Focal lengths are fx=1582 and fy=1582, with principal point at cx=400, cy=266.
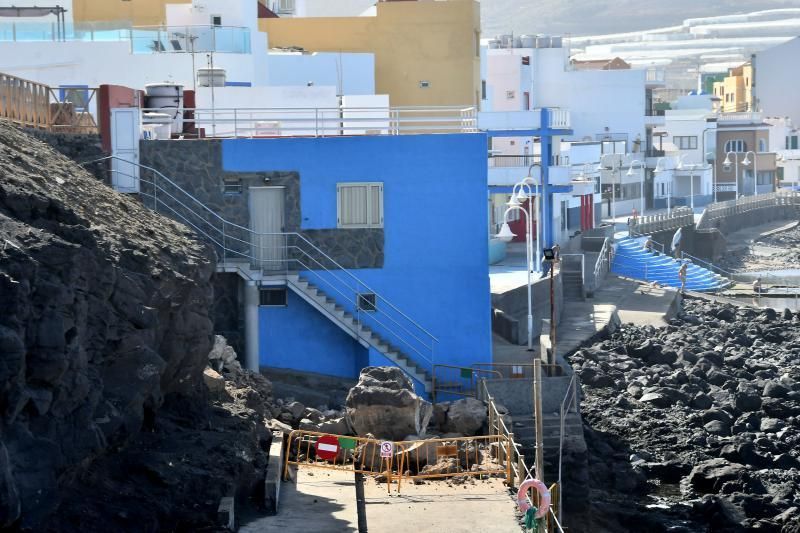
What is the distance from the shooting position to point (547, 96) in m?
83.0

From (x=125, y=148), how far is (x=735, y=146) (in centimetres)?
7972

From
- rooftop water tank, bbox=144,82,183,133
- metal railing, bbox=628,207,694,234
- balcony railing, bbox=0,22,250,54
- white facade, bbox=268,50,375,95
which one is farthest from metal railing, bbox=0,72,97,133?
metal railing, bbox=628,207,694,234

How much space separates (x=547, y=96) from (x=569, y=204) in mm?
22280

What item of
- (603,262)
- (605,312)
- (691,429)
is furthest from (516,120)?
(691,429)

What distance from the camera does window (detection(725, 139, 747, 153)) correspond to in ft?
339

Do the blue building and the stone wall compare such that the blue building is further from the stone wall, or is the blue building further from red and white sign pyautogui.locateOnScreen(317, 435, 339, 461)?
red and white sign pyautogui.locateOnScreen(317, 435, 339, 461)

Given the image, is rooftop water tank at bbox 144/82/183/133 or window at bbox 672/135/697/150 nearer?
rooftop water tank at bbox 144/82/183/133

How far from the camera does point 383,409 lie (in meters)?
24.1

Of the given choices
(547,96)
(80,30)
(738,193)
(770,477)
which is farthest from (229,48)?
(738,193)

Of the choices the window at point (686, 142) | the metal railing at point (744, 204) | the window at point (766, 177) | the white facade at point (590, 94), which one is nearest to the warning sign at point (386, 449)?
the metal railing at point (744, 204)

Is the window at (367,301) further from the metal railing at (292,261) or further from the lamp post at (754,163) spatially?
the lamp post at (754,163)

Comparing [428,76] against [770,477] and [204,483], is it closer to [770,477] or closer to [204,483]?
[770,477]

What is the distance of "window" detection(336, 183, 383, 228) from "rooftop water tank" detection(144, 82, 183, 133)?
12.5ft

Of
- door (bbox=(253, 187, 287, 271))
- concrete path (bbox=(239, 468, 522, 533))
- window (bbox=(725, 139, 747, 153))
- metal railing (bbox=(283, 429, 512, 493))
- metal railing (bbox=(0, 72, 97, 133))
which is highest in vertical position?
metal railing (bbox=(0, 72, 97, 133))
